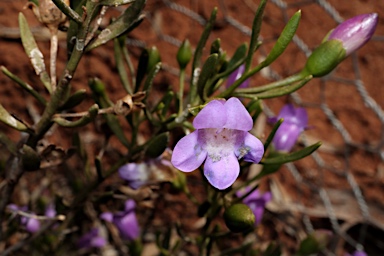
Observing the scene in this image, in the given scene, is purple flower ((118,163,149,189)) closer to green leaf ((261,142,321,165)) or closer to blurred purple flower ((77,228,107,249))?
green leaf ((261,142,321,165))

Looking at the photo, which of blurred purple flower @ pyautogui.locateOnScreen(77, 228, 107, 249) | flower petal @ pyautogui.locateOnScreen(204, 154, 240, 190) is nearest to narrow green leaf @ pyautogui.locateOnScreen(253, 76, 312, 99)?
flower petal @ pyautogui.locateOnScreen(204, 154, 240, 190)

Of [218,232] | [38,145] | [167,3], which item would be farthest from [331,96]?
[38,145]

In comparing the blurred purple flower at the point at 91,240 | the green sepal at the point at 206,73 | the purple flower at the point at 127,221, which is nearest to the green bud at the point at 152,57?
the green sepal at the point at 206,73

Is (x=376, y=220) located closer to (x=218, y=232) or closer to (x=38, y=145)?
(x=218, y=232)

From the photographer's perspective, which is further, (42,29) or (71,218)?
(42,29)

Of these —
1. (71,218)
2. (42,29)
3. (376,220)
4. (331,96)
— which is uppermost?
(42,29)

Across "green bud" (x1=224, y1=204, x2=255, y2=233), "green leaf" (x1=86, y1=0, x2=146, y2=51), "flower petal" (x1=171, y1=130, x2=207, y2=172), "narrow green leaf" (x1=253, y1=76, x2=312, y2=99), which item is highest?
"green leaf" (x1=86, y1=0, x2=146, y2=51)

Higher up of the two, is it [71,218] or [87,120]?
[87,120]

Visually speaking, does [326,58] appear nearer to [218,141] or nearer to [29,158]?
[218,141]
